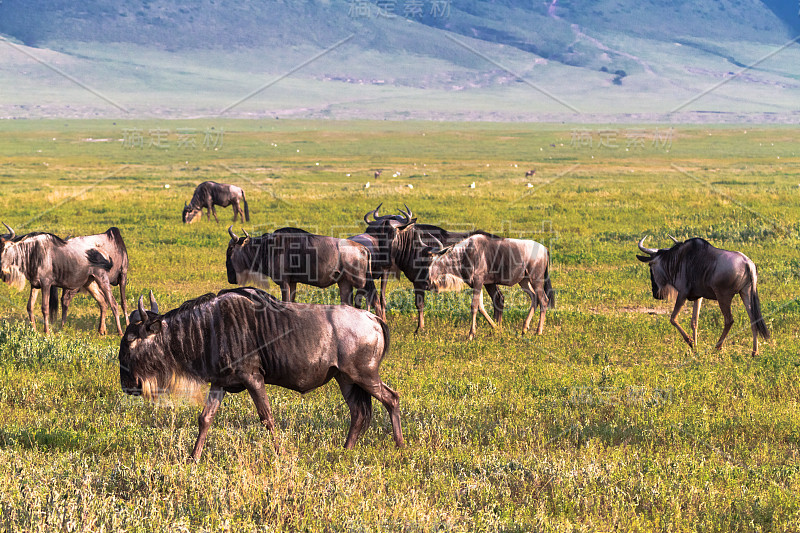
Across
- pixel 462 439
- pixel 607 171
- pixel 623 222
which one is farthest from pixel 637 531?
pixel 607 171

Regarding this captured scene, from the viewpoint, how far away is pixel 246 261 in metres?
13.8

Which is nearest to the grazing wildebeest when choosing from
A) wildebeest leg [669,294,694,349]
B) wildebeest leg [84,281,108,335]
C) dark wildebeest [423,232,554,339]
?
wildebeest leg [84,281,108,335]

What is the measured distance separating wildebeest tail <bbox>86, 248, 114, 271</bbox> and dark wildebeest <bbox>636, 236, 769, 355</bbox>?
8.80 m

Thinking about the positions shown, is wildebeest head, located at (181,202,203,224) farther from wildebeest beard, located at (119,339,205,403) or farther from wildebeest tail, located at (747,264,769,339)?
wildebeest beard, located at (119,339,205,403)

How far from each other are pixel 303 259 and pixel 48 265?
12.9 ft

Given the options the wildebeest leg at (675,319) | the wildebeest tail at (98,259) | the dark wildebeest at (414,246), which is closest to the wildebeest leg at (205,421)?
the wildebeest tail at (98,259)

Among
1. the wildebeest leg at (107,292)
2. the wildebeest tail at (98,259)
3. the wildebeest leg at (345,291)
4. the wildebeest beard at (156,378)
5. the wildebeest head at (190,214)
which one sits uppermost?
the wildebeest beard at (156,378)

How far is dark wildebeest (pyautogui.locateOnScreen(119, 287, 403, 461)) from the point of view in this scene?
710 centimetres

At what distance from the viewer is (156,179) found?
47.3 meters

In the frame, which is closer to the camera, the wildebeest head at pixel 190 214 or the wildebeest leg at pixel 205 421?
the wildebeest leg at pixel 205 421

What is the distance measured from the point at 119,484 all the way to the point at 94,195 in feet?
101

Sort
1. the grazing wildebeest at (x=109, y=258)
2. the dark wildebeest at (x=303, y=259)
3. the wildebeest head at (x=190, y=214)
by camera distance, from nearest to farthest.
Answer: the grazing wildebeest at (x=109, y=258) < the dark wildebeest at (x=303, y=259) < the wildebeest head at (x=190, y=214)

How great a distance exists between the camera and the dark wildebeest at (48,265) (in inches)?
484

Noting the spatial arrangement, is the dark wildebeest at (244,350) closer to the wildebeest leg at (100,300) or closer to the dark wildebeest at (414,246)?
the wildebeest leg at (100,300)
